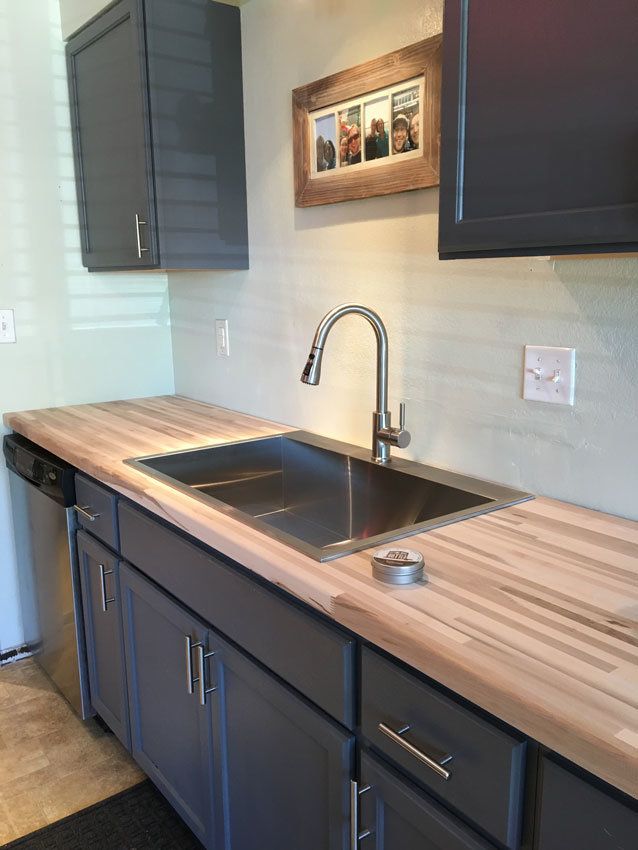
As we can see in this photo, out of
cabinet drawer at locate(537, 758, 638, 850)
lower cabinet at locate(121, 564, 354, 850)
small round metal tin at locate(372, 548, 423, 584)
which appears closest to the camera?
cabinet drawer at locate(537, 758, 638, 850)

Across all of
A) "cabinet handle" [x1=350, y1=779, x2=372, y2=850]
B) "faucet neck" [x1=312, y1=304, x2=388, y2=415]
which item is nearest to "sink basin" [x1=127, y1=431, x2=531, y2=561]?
"faucet neck" [x1=312, y1=304, x2=388, y2=415]

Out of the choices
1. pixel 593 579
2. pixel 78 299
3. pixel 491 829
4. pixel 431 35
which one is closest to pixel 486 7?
pixel 431 35

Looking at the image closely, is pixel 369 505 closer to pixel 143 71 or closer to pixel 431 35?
pixel 431 35

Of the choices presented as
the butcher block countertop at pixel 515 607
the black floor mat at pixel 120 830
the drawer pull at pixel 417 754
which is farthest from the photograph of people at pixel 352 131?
the black floor mat at pixel 120 830

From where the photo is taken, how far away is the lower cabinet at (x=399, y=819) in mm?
902

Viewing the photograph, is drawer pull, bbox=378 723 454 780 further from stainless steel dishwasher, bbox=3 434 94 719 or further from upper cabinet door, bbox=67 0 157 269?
upper cabinet door, bbox=67 0 157 269

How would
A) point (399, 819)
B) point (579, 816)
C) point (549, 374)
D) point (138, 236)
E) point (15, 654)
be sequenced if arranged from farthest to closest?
point (15, 654)
point (138, 236)
point (549, 374)
point (399, 819)
point (579, 816)

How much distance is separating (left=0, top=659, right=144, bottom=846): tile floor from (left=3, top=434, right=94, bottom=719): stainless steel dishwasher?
8 cm

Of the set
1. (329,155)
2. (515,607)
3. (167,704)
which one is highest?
(329,155)

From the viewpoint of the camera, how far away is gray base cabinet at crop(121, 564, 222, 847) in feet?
5.00

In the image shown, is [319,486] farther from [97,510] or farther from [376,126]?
[376,126]

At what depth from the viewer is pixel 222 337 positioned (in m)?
2.47

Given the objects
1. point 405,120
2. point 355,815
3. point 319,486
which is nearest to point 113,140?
point 405,120

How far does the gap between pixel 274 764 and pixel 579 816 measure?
65 centimetres
